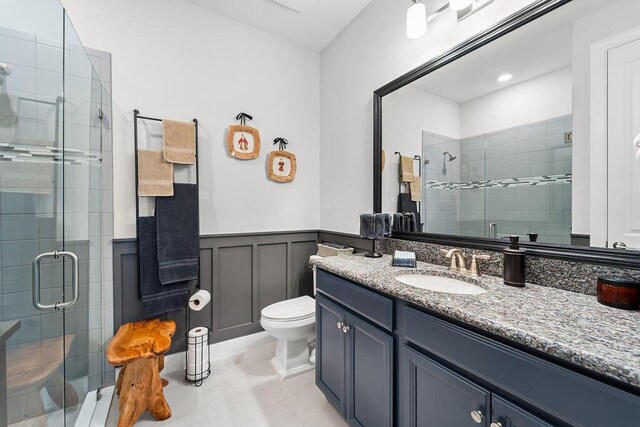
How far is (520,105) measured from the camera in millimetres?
1221

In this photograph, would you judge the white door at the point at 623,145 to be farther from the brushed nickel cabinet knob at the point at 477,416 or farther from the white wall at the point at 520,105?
the brushed nickel cabinet knob at the point at 477,416

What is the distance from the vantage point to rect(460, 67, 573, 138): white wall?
1.09 metres

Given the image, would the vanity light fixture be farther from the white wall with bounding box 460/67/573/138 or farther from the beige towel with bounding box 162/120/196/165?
the beige towel with bounding box 162/120/196/165

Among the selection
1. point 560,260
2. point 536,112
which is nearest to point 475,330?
point 560,260

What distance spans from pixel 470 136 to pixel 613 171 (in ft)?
1.95

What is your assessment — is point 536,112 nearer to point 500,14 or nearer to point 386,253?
point 500,14

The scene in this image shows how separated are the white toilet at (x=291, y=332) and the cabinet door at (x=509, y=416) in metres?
1.36

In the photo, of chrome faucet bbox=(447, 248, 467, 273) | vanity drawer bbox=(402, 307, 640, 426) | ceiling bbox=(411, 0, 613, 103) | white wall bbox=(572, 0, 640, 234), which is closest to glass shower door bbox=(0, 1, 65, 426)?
vanity drawer bbox=(402, 307, 640, 426)

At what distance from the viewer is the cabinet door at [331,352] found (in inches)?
57.4

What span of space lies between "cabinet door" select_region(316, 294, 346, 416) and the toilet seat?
310 millimetres

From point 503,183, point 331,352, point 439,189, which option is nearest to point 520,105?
point 503,183

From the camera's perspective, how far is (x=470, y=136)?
1.43 metres

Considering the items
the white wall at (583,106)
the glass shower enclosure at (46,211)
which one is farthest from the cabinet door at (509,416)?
the glass shower enclosure at (46,211)

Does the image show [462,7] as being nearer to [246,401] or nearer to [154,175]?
[154,175]
